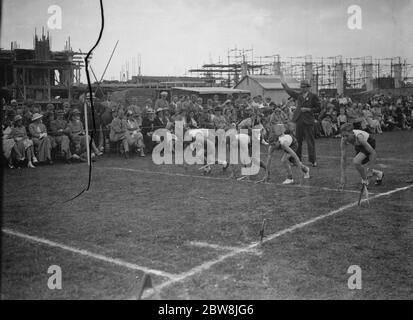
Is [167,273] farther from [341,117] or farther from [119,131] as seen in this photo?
[341,117]

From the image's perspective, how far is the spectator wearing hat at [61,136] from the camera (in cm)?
1318

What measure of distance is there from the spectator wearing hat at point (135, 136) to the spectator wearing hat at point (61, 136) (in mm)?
2050

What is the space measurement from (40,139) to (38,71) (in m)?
15.7

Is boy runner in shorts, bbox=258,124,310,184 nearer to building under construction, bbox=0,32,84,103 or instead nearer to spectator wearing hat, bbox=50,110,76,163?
spectator wearing hat, bbox=50,110,76,163

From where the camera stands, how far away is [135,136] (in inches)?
579

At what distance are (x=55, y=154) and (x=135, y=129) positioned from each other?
2.77 metres

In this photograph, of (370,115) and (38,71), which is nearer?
(370,115)

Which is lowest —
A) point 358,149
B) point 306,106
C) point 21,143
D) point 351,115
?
point 358,149

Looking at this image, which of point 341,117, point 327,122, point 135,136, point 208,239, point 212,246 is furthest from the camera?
point 341,117

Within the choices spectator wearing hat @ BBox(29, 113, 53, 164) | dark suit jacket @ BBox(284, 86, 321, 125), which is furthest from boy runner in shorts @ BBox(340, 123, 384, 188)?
spectator wearing hat @ BBox(29, 113, 53, 164)

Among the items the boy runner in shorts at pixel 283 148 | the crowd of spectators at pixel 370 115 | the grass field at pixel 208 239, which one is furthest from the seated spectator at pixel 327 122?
the boy runner in shorts at pixel 283 148

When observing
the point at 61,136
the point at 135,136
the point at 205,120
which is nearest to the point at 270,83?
the point at 205,120
